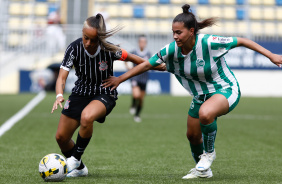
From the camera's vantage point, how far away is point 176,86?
22.5 m

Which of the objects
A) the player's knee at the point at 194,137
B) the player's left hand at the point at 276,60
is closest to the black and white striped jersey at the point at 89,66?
the player's knee at the point at 194,137

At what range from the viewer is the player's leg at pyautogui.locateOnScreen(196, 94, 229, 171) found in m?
5.60

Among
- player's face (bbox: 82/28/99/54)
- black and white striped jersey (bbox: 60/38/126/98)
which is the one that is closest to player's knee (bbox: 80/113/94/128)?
A: black and white striped jersey (bbox: 60/38/126/98)

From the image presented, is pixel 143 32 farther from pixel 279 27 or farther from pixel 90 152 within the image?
pixel 90 152

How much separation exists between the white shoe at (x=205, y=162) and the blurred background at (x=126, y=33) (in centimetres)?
1510

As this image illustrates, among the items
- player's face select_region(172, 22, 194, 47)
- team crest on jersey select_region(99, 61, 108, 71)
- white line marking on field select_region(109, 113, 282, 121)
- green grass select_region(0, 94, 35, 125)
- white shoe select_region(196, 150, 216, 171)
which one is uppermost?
player's face select_region(172, 22, 194, 47)

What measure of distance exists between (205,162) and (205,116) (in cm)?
54

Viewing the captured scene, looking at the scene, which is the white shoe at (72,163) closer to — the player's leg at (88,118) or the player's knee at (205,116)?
the player's leg at (88,118)

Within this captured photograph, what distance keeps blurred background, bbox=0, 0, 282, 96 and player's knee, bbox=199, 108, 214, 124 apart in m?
15.2

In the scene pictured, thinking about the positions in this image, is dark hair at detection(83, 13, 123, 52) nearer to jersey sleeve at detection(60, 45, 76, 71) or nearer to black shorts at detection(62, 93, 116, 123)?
jersey sleeve at detection(60, 45, 76, 71)

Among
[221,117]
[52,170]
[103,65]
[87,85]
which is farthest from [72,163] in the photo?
[221,117]

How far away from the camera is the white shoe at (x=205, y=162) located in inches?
225

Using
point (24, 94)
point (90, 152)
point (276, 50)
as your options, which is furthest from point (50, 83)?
point (90, 152)

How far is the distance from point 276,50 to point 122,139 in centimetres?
1408
